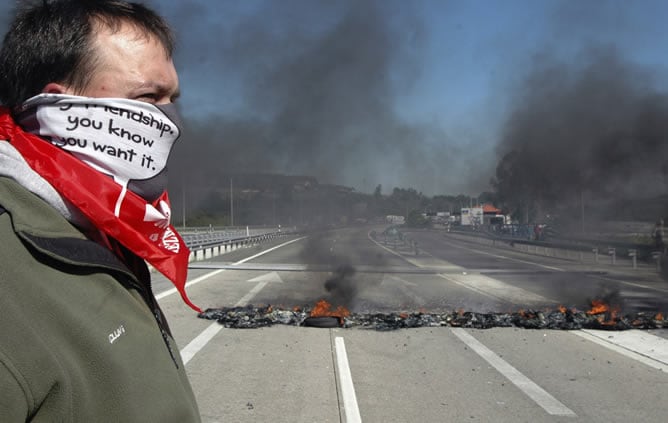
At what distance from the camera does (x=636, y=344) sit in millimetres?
7242

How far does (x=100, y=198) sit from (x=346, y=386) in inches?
185

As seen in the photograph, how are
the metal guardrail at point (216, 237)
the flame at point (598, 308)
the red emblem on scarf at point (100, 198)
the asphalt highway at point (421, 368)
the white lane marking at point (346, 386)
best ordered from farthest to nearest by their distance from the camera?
the metal guardrail at point (216, 237) < the flame at point (598, 308) < the asphalt highway at point (421, 368) < the white lane marking at point (346, 386) < the red emblem on scarf at point (100, 198)

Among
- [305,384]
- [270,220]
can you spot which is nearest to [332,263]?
[305,384]

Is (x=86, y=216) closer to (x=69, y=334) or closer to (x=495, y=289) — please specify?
(x=69, y=334)

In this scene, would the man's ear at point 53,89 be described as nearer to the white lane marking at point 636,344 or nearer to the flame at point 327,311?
the white lane marking at point 636,344

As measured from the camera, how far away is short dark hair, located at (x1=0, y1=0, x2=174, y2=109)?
1031 millimetres

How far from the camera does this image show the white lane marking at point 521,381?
4614 mm

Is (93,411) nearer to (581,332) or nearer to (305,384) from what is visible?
(305,384)

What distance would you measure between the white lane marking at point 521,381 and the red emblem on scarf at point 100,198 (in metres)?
4.31

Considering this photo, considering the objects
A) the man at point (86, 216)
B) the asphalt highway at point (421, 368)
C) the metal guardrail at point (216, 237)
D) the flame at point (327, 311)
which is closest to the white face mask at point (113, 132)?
the man at point (86, 216)

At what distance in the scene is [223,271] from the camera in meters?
17.8

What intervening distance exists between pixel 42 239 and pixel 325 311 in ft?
28.5

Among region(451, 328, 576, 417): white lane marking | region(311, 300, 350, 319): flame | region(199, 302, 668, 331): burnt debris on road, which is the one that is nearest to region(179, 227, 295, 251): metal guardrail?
region(311, 300, 350, 319): flame

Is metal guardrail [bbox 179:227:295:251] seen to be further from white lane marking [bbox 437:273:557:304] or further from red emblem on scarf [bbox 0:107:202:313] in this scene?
red emblem on scarf [bbox 0:107:202:313]
